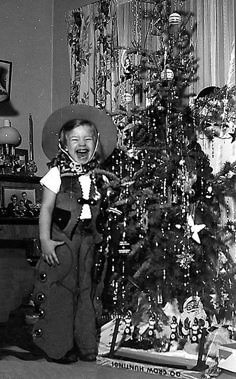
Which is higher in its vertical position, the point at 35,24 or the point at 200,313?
the point at 35,24


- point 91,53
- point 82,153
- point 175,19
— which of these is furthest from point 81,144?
point 175,19

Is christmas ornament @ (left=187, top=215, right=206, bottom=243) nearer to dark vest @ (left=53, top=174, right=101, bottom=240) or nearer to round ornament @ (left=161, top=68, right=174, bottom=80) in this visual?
dark vest @ (left=53, top=174, right=101, bottom=240)

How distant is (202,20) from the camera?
6.18 ft

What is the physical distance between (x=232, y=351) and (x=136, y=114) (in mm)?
735

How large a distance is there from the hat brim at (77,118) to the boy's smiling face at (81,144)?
3 cm

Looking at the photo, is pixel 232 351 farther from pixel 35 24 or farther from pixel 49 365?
pixel 35 24

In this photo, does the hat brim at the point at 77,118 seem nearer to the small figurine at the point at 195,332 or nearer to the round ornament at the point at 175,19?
the round ornament at the point at 175,19

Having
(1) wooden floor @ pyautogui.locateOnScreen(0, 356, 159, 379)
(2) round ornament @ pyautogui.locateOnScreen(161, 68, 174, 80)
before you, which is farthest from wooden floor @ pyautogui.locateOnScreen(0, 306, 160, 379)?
(2) round ornament @ pyautogui.locateOnScreen(161, 68, 174, 80)

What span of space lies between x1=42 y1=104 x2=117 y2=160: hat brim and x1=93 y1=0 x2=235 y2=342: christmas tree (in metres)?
0.03

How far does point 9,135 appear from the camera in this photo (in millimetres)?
1800

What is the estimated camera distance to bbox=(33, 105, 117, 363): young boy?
5.74 ft

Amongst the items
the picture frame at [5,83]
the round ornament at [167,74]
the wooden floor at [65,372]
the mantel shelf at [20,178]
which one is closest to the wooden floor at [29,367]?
the wooden floor at [65,372]

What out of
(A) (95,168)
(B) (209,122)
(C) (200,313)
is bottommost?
(C) (200,313)

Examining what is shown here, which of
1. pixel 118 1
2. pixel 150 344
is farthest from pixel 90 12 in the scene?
pixel 150 344
